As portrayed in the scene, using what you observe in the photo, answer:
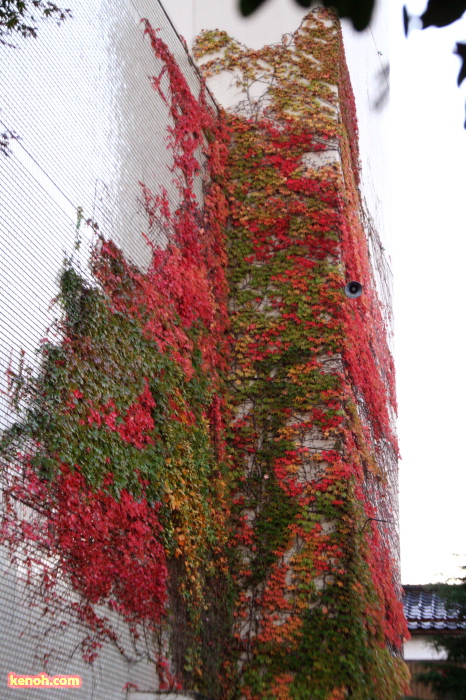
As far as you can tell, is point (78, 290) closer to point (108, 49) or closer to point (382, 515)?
point (108, 49)

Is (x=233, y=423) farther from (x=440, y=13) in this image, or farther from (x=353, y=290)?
(x=440, y=13)

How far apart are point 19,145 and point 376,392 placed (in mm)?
5690

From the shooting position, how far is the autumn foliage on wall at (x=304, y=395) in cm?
721

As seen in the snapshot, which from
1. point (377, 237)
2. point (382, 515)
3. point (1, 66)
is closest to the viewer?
point (1, 66)

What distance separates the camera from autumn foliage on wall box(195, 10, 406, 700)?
7215 millimetres

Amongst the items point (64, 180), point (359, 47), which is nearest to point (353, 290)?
point (64, 180)

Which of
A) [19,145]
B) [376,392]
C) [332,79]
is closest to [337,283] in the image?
[376,392]

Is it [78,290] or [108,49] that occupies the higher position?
[108,49]

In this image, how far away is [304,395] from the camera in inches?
319

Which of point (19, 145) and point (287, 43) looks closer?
point (19, 145)

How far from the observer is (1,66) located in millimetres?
5172

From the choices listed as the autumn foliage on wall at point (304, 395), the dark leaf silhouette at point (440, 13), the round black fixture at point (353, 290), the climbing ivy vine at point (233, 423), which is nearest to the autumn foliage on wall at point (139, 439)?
the climbing ivy vine at point (233, 423)

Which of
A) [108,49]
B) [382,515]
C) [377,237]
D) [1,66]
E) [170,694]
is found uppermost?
[377,237]

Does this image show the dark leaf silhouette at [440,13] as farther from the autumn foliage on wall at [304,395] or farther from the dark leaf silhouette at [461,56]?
the autumn foliage on wall at [304,395]
